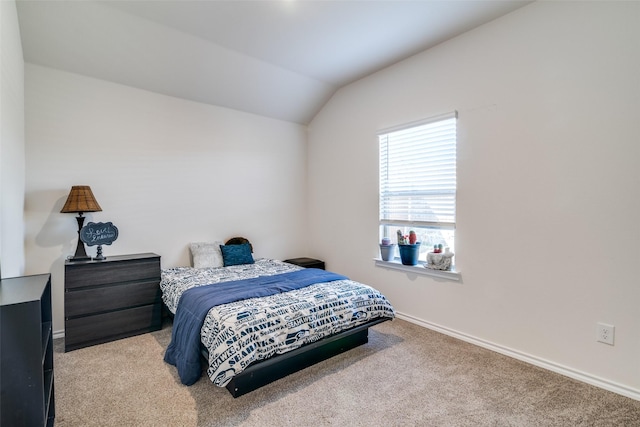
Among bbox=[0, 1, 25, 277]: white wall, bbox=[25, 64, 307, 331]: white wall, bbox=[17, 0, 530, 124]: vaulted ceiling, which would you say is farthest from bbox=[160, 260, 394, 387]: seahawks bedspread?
bbox=[17, 0, 530, 124]: vaulted ceiling

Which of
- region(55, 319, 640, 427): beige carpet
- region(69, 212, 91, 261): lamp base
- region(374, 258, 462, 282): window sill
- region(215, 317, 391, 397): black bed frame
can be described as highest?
region(69, 212, 91, 261): lamp base

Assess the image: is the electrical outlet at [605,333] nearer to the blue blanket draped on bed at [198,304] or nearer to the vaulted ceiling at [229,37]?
the blue blanket draped on bed at [198,304]

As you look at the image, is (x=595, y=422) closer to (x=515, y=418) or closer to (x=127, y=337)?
(x=515, y=418)

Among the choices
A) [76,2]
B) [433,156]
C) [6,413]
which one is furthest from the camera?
[433,156]

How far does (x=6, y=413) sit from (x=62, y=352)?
2016 mm

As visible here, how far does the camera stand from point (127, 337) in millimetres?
3055

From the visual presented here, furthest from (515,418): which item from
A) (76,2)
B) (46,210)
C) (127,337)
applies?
(76,2)

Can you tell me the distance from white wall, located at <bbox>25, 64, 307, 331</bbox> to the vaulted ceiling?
290 millimetres

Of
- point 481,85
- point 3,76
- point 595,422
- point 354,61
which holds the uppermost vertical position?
point 354,61

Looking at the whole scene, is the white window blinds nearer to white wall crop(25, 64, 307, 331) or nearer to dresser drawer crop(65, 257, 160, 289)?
white wall crop(25, 64, 307, 331)

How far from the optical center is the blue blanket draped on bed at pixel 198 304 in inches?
87.0

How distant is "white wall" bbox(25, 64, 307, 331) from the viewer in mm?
3002

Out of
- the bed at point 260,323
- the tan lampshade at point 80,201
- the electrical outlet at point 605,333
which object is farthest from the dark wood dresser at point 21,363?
the electrical outlet at point 605,333

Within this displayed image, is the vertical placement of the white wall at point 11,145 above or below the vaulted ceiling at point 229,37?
below
